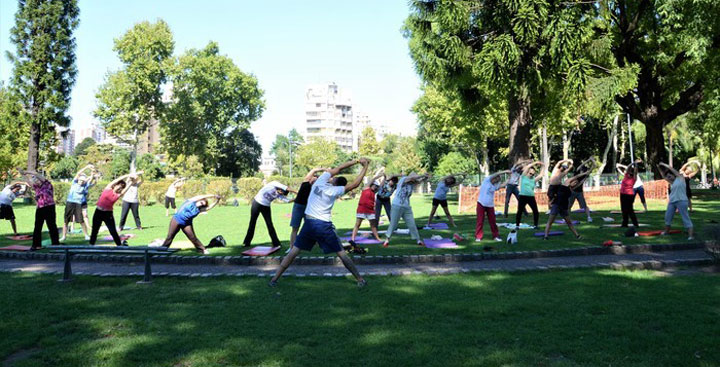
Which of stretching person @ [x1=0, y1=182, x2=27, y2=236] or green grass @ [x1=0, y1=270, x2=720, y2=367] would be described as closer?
green grass @ [x1=0, y1=270, x2=720, y2=367]

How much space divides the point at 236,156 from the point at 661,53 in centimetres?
6656

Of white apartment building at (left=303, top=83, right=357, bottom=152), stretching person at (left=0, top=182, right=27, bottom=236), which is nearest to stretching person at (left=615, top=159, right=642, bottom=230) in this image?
stretching person at (left=0, top=182, right=27, bottom=236)

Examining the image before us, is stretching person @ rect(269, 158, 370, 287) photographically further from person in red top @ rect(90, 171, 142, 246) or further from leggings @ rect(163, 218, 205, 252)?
person in red top @ rect(90, 171, 142, 246)

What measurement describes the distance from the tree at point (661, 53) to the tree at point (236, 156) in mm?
53854

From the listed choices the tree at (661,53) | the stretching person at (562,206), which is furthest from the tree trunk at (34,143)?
the stretching person at (562,206)

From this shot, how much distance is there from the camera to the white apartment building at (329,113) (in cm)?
16488

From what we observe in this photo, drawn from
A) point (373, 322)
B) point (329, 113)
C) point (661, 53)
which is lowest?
point (373, 322)

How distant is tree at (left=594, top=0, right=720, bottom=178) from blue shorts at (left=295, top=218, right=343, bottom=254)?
61.1 ft

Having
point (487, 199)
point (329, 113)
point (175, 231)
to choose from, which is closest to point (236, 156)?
point (487, 199)

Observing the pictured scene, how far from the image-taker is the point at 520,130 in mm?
23188

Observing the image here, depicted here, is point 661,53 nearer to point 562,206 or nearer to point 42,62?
point 562,206

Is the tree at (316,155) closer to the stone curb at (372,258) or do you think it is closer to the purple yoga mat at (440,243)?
the purple yoga mat at (440,243)

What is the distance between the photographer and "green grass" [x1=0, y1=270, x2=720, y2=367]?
15.4 ft

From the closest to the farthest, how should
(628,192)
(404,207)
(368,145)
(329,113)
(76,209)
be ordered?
(404,207) → (76,209) → (628,192) → (368,145) → (329,113)
